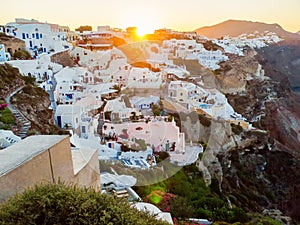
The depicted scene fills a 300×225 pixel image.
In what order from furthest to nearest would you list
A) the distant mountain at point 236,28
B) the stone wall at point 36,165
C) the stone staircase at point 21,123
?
the distant mountain at point 236,28, the stone staircase at point 21,123, the stone wall at point 36,165

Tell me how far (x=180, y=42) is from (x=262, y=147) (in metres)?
20.3

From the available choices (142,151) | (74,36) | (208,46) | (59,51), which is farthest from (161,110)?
(208,46)

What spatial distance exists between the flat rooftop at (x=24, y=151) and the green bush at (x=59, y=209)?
1.14 feet

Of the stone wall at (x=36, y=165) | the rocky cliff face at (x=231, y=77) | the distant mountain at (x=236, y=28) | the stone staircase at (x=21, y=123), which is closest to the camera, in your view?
the stone wall at (x=36, y=165)

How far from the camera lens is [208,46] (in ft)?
126

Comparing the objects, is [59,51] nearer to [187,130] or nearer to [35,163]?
[187,130]

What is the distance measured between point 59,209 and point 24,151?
0.96 metres

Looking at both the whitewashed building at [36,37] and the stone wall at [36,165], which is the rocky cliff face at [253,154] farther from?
the whitewashed building at [36,37]

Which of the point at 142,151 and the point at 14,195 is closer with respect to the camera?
the point at 14,195

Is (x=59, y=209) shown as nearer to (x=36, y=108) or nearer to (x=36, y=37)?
→ (x=36, y=108)

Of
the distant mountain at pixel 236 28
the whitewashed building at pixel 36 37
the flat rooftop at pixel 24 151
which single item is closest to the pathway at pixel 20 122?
the flat rooftop at pixel 24 151

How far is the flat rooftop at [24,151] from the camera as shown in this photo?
3.07 m

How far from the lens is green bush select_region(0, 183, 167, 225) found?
9.04 ft

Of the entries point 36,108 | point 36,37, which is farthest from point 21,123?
point 36,37
